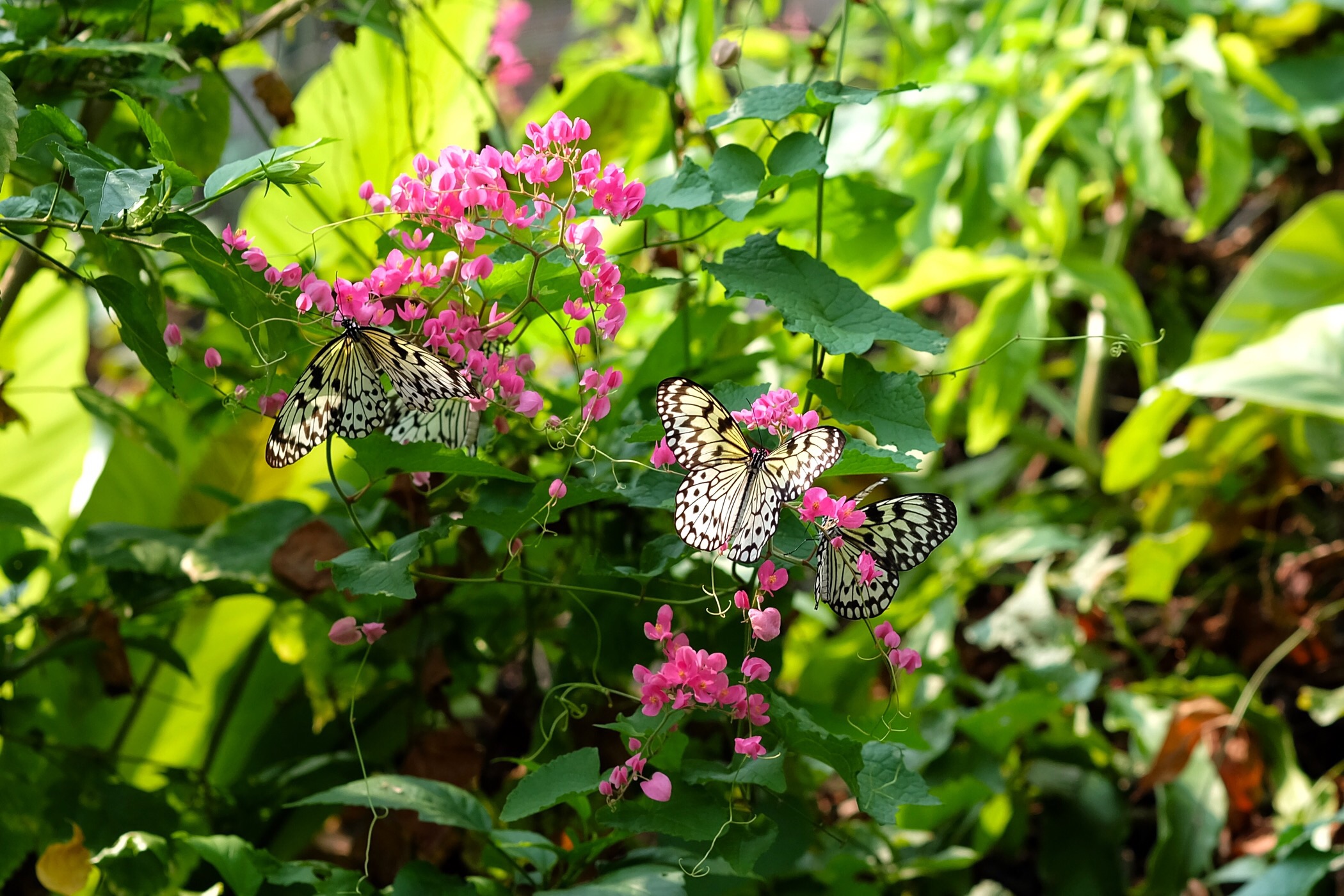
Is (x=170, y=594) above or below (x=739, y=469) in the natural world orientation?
below

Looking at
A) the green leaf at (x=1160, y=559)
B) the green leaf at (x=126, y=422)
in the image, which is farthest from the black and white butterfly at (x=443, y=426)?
the green leaf at (x=1160, y=559)

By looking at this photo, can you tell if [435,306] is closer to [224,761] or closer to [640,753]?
[640,753]

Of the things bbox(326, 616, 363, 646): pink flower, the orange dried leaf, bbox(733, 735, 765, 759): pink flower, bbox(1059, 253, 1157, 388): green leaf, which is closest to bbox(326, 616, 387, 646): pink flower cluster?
bbox(326, 616, 363, 646): pink flower

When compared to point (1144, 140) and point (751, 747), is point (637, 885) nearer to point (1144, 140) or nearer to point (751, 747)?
point (751, 747)

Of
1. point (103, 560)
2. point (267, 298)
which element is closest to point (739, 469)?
point (267, 298)

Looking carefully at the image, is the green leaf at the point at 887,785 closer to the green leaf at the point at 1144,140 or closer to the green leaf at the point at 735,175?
the green leaf at the point at 735,175

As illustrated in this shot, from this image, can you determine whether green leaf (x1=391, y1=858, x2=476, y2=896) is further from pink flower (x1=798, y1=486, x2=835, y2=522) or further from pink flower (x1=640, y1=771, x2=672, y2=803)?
pink flower (x1=798, y1=486, x2=835, y2=522)
